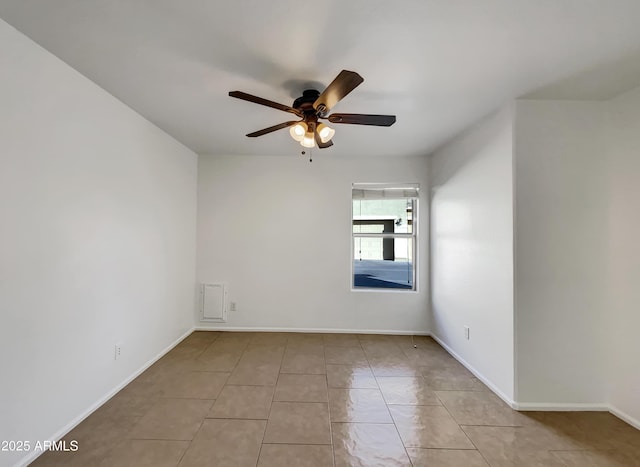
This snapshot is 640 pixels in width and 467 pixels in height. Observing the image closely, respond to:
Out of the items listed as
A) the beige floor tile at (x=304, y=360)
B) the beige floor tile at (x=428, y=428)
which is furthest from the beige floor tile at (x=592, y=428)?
the beige floor tile at (x=304, y=360)

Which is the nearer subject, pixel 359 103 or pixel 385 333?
pixel 359 103

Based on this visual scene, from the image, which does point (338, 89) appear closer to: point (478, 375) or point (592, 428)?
point (478, 375)

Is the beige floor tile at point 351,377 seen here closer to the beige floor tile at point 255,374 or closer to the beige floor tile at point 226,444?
the beige floor tile at point 255,374

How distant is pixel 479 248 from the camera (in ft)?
8.29

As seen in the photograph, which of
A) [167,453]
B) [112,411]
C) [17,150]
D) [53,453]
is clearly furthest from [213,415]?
[17,150]

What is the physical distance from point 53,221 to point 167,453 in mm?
1634

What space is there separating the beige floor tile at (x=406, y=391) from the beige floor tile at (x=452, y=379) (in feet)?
0.36

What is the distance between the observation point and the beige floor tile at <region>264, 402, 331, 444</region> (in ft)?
5.68

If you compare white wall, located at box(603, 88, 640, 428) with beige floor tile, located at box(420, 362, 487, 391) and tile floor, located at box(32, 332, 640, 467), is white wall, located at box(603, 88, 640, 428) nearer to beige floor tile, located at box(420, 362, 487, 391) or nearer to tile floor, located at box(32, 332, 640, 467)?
tile floor, located at box(32, 332, 640, 467)

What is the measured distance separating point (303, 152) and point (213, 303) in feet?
8.19

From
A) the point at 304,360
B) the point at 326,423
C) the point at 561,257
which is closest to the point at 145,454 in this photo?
the point at 326,423

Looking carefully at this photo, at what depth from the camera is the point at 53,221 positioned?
5.49ft

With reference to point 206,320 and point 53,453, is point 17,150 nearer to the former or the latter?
point 53,453

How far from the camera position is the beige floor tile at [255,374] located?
2.41 meters
